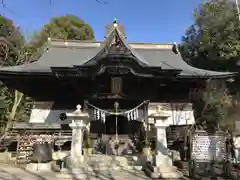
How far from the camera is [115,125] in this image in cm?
1425

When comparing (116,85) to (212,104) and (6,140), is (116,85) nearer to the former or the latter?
(6,140)

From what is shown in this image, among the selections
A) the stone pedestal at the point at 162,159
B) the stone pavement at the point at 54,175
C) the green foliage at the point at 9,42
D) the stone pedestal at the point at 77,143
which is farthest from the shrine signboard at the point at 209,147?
the green foliage at the point at 9,42

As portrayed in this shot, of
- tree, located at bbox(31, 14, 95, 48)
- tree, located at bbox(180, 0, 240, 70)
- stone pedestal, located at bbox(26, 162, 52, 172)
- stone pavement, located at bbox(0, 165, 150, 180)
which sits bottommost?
stone pavement, located at bbox(0, 165, 150, 180)

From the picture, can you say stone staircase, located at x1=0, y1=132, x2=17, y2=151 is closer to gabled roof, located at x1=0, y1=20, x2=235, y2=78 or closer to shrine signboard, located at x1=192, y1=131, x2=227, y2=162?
gabled roof, located at x1=0, y1=20, x2=235, y2=78

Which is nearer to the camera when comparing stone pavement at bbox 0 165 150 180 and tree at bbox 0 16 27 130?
stone pavement at bbox 0 165 150 180

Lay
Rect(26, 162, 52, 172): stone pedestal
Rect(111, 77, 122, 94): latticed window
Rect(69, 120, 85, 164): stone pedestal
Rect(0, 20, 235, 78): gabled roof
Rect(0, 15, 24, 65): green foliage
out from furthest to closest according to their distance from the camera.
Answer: Rect(0, 15, 24, 65): green foliage
Rect(0, 20, 235, 78): gabled roof
Rect(111, 77, 122, 94): latticed window
Rect(26, 162, 52, 172): stone pedestal
Rect(69, 120, 85, 164): stone pedestal

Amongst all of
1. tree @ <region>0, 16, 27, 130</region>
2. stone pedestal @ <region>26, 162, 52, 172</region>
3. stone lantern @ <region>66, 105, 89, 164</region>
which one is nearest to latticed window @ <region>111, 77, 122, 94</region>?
stone lantern @ <region>66, 105, 89, 164</region>

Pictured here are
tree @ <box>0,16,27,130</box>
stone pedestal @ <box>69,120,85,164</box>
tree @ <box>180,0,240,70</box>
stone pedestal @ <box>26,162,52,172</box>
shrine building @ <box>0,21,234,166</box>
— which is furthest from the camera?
tree @ <box>0,16,27,130</box>

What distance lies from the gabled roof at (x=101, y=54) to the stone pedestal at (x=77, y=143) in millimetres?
3793

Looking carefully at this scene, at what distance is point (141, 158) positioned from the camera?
1038cm

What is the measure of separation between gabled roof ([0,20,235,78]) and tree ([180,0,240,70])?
160 inches

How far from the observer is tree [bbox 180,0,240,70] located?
60.5ft

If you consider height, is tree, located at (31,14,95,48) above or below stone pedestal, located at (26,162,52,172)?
above

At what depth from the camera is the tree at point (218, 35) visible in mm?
18453
